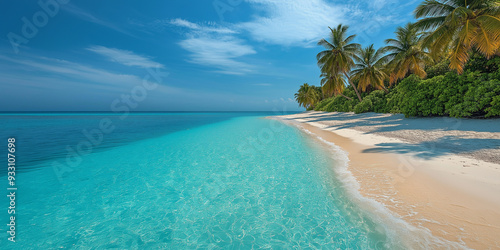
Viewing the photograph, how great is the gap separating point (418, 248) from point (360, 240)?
769 mm

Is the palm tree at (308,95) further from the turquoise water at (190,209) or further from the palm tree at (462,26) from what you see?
the turquoise water at (190,209)

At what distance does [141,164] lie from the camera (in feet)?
29.2

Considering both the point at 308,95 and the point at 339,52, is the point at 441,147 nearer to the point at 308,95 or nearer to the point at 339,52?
the point at 339,52

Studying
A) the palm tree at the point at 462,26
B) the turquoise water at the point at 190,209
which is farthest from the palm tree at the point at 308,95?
the turquoise water at the point at 190,209

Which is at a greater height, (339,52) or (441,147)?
(339,52)

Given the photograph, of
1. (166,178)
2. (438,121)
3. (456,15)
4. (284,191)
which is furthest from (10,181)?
(456,15)

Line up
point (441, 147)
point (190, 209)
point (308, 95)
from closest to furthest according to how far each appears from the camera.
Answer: point (190, 209), point (441, 147), point (308, 95)

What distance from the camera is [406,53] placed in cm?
2308

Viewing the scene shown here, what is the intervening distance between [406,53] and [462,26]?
1031 centimetres

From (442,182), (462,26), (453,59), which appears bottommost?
(442,182)

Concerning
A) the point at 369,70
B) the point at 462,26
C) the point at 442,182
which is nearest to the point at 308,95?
the point at 369,70

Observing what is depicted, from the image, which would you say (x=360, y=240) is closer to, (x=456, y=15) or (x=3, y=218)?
(x=3, y=218)

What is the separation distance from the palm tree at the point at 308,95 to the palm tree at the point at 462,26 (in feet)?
180

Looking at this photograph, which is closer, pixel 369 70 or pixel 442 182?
pixel 442 182
